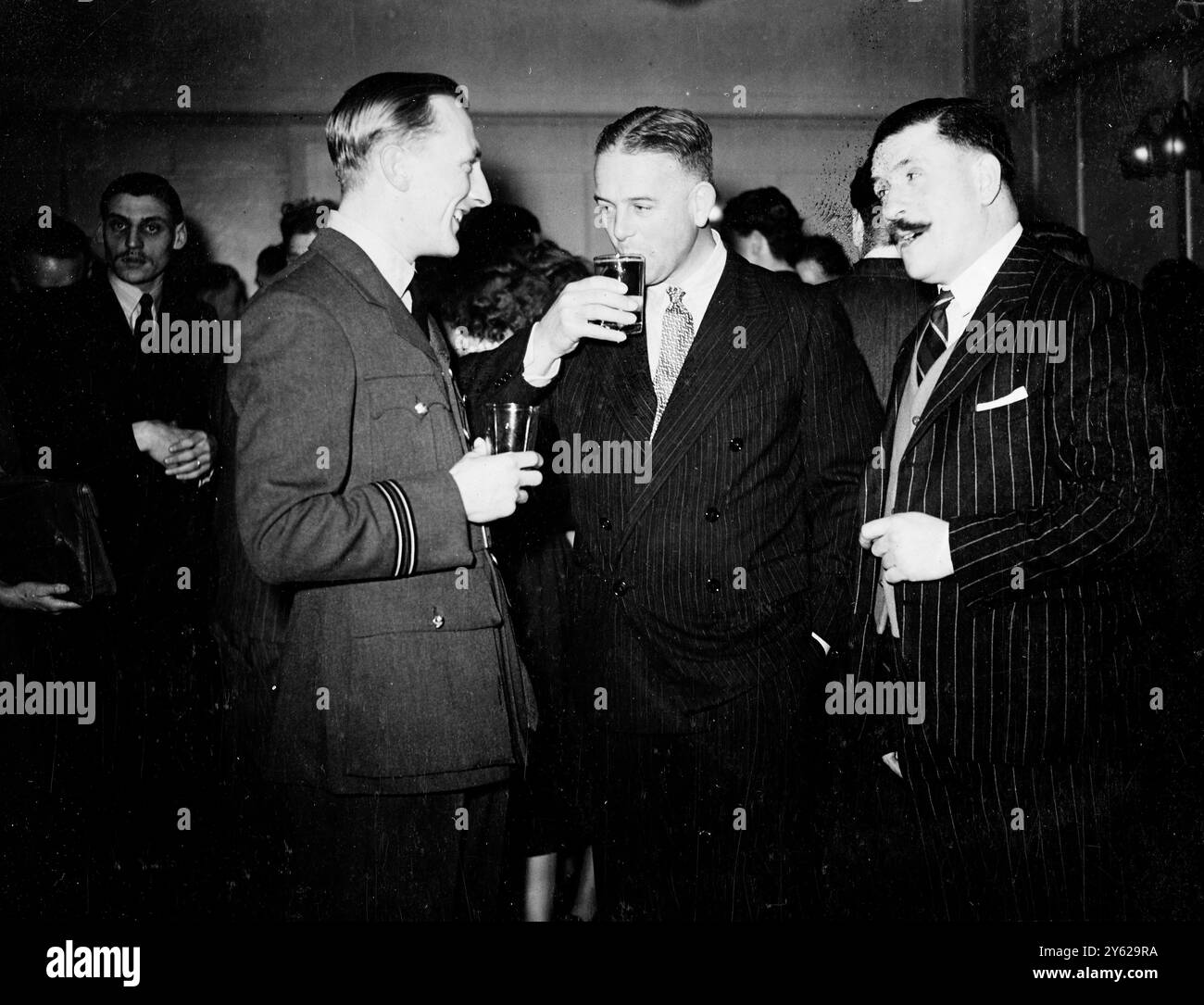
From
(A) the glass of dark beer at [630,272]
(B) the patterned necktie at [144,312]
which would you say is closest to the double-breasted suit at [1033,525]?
(A) the glass of dark beer at [630,272]

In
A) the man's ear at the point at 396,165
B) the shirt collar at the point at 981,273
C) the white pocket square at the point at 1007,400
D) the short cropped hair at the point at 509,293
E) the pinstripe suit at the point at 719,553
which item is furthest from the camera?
the short cropped hair at the point at 509,293

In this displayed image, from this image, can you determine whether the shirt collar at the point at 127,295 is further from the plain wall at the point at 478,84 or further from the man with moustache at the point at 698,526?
the man with moustache at the point at 698,526

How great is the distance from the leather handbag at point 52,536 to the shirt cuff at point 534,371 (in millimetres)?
1257

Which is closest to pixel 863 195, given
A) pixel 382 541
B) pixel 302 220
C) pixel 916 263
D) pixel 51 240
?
pixel 916 263

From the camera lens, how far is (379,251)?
2193 mm

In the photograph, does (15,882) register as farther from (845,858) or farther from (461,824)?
(845,858)

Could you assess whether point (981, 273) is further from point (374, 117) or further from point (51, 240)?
point (51, 240)

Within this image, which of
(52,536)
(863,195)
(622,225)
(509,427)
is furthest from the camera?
(863,195)

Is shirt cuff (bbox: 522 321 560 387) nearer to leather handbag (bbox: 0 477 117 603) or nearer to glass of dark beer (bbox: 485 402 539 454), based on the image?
glass of dark beer (bbox: 485 402 539 454)

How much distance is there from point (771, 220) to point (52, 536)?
2.46 m

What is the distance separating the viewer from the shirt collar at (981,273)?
8.00ft

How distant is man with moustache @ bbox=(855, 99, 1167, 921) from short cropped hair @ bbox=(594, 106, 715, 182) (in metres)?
0.48
